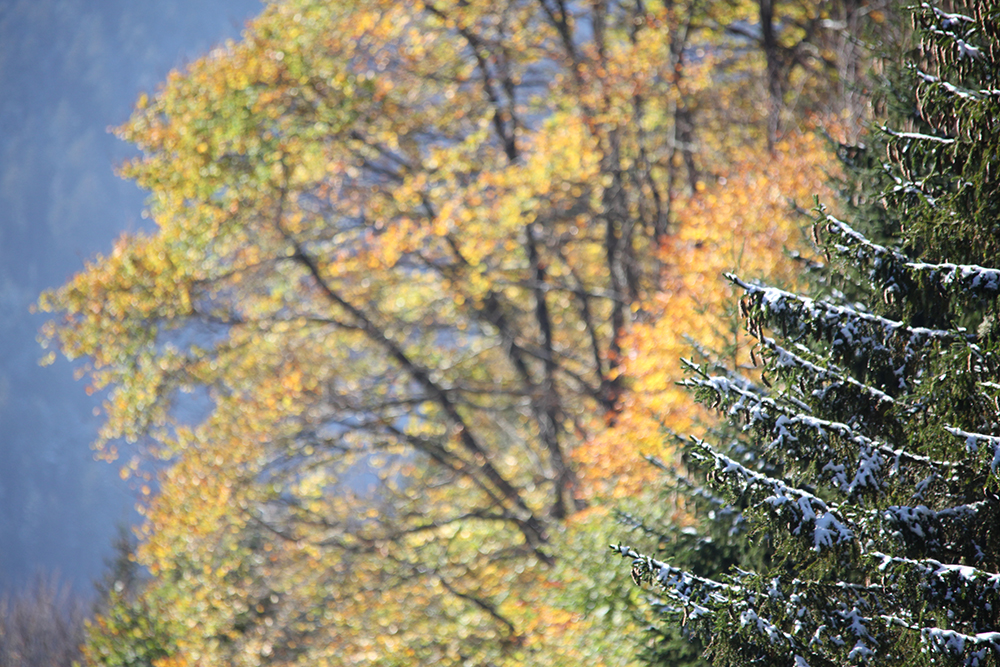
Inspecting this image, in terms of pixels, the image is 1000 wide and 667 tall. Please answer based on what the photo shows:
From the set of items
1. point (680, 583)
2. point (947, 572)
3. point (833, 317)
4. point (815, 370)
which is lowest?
point (947, 572)

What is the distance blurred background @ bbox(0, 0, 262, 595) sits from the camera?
98.9 metres

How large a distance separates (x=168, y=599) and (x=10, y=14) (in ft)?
528

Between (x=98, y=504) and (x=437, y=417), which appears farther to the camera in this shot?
(x=98, y=504)

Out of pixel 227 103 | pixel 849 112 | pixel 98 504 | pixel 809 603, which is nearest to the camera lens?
pixel 809 603

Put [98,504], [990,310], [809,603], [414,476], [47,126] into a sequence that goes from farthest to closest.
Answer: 1. [47,126]
2. [98,504]
3. [414,476]
4. [809,603]
5. [990,310]

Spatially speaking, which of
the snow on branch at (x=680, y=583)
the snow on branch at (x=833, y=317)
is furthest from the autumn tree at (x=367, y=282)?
the snow on branch at (x=833, y=317)

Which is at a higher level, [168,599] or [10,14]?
[10,14]

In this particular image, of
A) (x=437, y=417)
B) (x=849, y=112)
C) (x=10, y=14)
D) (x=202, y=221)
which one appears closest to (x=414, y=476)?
(x=437, y=417)

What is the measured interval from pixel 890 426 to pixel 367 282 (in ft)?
33.3

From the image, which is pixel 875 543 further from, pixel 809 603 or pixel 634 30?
pixel 634 30

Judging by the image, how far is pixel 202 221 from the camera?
11930 mm

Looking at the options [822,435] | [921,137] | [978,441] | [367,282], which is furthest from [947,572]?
[367,282]

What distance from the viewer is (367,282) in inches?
554

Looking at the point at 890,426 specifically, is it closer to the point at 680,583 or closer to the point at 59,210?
the point at 680,583
